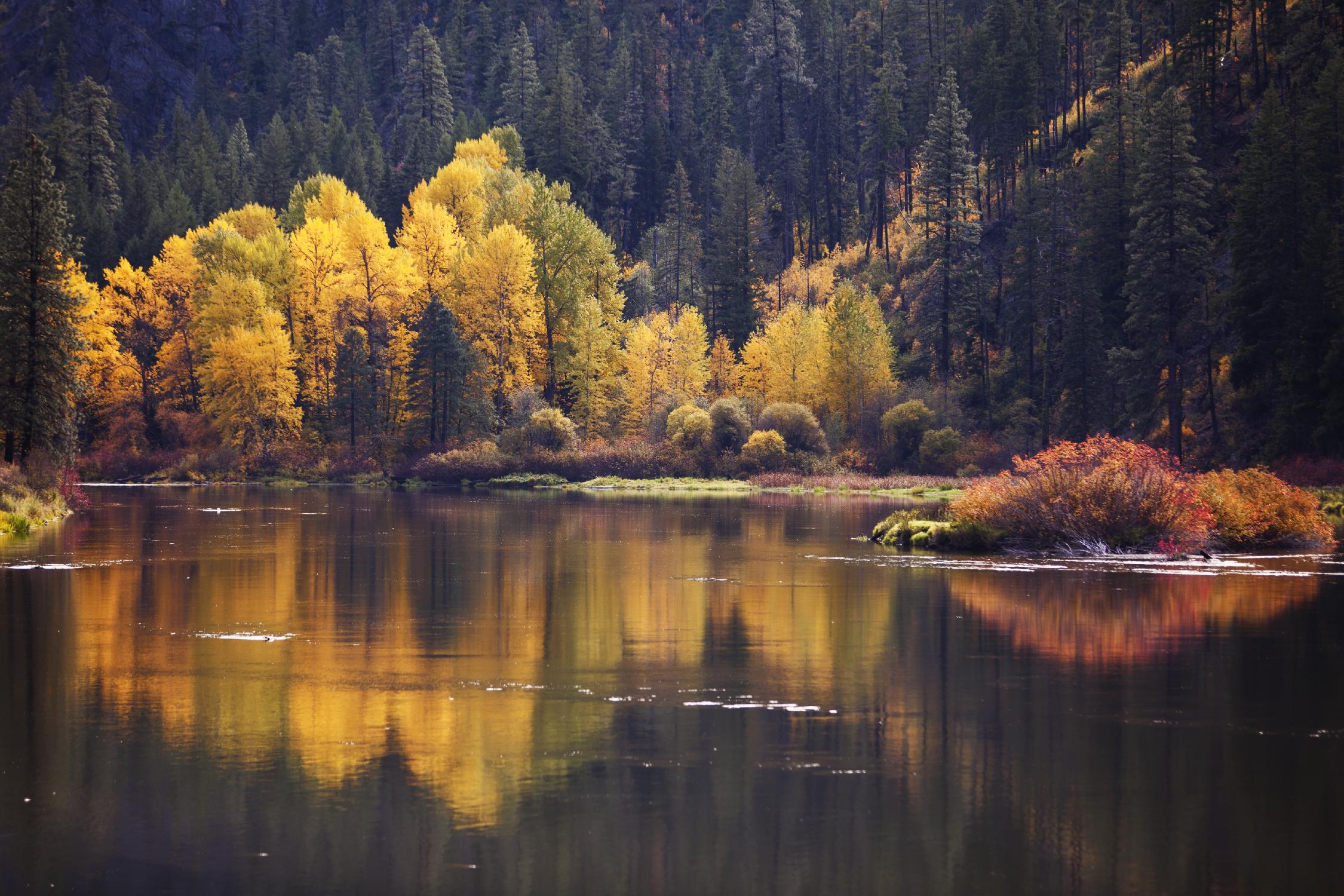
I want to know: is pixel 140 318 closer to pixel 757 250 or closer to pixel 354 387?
pixel 354 387

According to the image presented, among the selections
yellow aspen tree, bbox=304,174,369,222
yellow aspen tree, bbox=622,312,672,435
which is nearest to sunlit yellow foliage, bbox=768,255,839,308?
yellow aspen tree, bbox=622,312,672,435

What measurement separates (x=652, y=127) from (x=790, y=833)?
13841cm

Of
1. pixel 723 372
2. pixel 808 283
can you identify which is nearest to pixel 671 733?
pixel 723 372

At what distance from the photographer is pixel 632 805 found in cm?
1371

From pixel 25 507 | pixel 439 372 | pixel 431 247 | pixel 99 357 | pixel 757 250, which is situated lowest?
pixel 25 507

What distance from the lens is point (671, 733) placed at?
1678 centimetres

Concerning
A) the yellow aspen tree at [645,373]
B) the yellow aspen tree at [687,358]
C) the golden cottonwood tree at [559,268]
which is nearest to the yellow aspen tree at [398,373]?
the golden cottonwood tree at [559,268]

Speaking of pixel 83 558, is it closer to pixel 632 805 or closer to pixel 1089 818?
pixel 632 805

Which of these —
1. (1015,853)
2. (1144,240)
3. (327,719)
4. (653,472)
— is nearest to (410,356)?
(653,472)

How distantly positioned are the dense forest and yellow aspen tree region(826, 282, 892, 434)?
0.73 ft

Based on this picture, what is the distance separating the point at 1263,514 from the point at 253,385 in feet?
225

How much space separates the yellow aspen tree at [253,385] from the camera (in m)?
91.6

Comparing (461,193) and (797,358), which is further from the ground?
(461,193)

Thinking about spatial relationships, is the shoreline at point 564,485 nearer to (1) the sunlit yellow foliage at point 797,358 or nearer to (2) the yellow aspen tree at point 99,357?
(2) the yellow aspen tree at point 99,357
